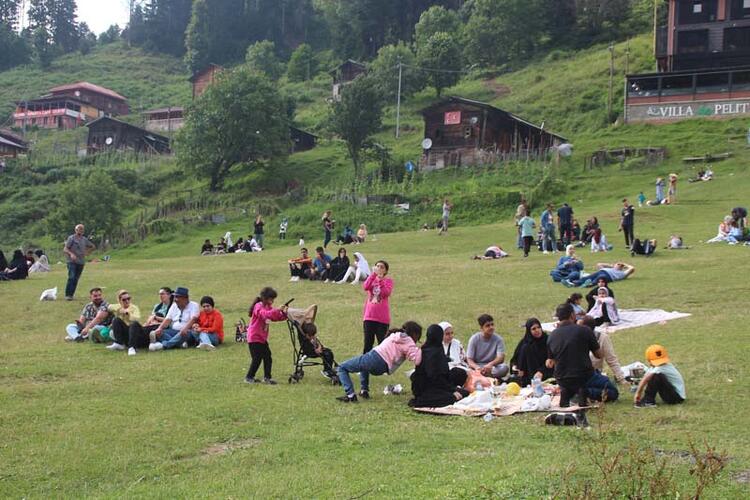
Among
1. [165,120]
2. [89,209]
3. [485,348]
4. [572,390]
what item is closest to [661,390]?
[572,390]

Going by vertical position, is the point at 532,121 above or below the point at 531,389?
above

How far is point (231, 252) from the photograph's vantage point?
42438mm

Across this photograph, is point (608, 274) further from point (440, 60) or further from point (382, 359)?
point (440, 60)

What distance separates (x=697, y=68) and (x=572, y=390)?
226 ft

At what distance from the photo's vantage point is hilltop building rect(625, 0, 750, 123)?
66.8 m

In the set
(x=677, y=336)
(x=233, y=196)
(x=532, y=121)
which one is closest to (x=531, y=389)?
(x=677, y=336)

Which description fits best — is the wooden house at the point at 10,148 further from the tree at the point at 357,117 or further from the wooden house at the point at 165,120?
the tree at the point at 357,117

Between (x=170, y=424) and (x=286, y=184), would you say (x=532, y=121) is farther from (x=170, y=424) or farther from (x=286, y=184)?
(x=170, y=424)

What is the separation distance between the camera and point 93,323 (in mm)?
18891

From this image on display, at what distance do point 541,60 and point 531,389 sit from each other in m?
96.1

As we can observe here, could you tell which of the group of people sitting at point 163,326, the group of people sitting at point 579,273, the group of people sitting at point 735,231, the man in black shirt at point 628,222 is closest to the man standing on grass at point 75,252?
the group of people sitting at point 163,326

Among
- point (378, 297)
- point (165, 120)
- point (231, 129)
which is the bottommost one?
point (378, 297)

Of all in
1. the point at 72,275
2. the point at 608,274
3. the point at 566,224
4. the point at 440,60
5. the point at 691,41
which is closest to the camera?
the point at 608,274

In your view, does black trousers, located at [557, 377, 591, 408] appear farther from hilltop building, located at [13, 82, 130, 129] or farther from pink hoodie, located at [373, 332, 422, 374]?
hilltop building, located at [13, 82, 130, 129]
